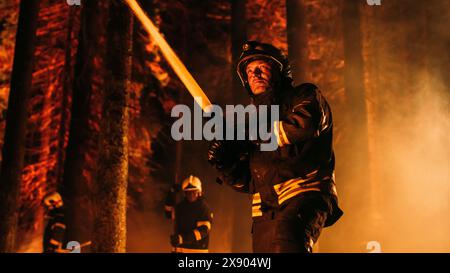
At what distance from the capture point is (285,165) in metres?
4.34

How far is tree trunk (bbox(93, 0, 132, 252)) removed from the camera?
959cm

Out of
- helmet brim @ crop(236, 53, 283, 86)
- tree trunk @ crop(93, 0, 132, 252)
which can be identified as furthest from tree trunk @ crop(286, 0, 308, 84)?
helmet brim @ crop(236, 53, 283, 86)

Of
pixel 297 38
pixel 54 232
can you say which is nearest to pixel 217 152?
pixel 54 232

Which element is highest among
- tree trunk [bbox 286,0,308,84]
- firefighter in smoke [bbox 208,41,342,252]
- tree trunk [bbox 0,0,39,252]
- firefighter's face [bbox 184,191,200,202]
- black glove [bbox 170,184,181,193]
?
tree trunk [bbox 286,0,308,84]

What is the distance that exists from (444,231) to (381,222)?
135cm

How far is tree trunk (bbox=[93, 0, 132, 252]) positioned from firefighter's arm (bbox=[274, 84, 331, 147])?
19.4 feet

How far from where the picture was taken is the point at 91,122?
1538cm

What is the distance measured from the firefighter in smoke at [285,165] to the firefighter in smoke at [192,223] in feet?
20.1

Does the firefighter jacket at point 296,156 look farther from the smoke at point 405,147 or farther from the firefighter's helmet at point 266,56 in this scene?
the smoke at point 405,147

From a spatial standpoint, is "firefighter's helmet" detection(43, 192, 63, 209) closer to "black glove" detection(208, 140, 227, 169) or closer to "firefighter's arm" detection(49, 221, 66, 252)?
"firefighter's arm" detection(49, 221, 66, 252)

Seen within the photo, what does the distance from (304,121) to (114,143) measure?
619 centimetres

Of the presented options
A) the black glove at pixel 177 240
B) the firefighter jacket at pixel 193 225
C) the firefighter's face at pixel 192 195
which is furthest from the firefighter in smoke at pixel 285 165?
the firefighter's face at pixel 192 195
